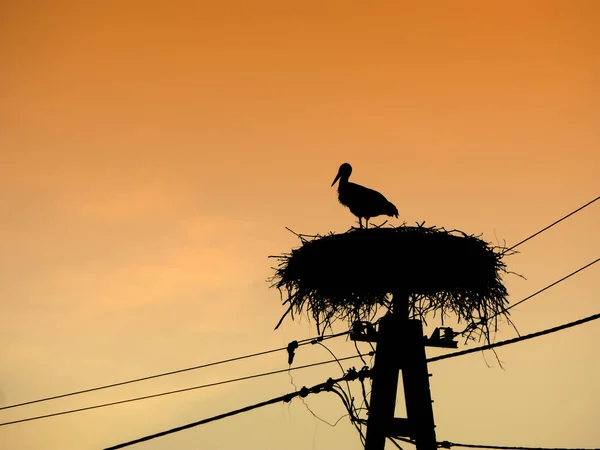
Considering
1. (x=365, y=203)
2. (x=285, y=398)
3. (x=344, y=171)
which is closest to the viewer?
(x=285, y=398)

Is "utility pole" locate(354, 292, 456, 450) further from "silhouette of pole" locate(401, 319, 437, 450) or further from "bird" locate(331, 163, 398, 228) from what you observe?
"bird" locate(331, 163, 398, 228)

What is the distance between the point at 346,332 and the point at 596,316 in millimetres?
3556

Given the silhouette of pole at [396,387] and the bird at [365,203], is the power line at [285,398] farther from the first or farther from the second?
the bird at [365,203]

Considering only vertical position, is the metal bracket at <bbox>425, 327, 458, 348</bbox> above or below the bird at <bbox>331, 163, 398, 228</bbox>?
below

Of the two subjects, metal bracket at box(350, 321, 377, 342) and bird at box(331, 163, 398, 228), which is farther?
bird at box(331, 163, 398, 228)

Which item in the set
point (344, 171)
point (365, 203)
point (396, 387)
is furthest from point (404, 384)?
point (344, 171)

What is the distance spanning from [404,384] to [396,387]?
0.08 m

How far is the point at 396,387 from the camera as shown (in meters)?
6.98

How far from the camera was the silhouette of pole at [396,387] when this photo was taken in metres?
6.78

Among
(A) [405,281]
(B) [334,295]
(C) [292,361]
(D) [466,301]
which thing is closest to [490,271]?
(D) [466,301]

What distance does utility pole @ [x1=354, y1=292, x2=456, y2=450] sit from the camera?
22.3 feet

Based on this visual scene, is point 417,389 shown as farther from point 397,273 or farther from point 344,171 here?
point 344,171

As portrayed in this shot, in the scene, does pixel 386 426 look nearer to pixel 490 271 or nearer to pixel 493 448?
pixel 493 448

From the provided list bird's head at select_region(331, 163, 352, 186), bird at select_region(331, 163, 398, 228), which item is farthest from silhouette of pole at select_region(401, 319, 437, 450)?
bird's head at select_region(331, 163, 352, 186)
